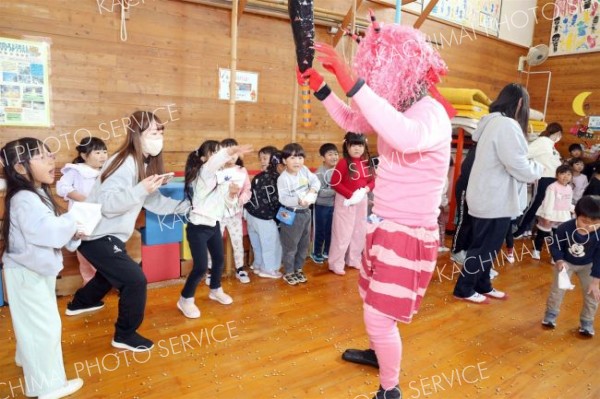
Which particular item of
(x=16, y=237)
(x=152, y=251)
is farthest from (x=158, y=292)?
(x=16, y=237)

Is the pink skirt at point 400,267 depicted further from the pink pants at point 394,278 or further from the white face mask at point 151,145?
the white face mask at point 151,145

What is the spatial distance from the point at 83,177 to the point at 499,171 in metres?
2.61

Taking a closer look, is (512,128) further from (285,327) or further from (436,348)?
(285,327)

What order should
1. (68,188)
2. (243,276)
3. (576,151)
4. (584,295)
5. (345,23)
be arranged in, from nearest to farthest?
(584,295), (68,188), (243,276), (345,23), (576,151)

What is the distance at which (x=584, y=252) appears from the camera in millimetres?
2332

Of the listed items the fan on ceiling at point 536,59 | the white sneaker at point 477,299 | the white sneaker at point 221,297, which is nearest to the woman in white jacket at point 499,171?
the white sneaker at point 477,299

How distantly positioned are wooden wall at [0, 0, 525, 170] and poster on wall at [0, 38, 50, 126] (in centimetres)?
5

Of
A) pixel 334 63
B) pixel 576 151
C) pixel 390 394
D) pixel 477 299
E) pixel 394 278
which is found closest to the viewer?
pixel 334 63

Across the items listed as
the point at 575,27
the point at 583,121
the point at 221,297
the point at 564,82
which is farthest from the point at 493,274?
the point at 575,27

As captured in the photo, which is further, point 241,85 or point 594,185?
point 594,185

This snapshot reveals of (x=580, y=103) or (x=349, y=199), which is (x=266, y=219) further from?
(x=580, y=103)

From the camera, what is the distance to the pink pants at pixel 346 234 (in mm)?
3377

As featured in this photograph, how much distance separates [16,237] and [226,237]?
1.75 metres

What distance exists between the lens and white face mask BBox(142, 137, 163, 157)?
202cm
